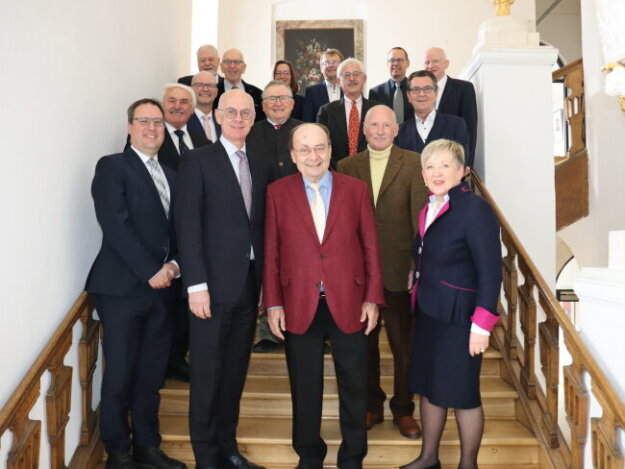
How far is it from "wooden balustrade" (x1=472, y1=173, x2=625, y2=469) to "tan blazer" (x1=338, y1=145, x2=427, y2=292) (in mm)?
739

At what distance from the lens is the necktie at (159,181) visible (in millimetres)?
3303

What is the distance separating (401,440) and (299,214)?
139cm

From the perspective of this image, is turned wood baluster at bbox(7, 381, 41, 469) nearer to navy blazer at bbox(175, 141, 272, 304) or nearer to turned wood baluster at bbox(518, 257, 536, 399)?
navy blazer at bbox(175, 141, 272, 304)

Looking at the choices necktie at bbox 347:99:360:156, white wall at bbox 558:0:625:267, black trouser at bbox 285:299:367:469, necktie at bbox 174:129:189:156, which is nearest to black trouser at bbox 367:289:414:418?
black trouser at bbox 285:299:367:469

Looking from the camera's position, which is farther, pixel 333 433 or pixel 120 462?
pixel 333 433

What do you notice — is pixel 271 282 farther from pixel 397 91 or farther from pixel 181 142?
pixel 397 91

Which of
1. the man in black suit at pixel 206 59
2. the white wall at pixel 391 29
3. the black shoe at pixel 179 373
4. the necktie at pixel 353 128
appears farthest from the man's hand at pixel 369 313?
the white wall at pixel 391 29

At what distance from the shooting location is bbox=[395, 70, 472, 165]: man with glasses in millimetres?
4223

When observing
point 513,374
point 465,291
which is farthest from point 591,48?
point 465,291

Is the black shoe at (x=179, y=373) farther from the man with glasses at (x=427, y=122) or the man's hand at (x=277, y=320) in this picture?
the man with glasses at (x=427, y=122)

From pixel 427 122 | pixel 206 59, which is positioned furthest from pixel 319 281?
pixel 206 59

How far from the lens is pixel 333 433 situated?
3.59 m

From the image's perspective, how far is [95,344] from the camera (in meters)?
3.44

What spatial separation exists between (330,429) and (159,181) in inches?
65.5
